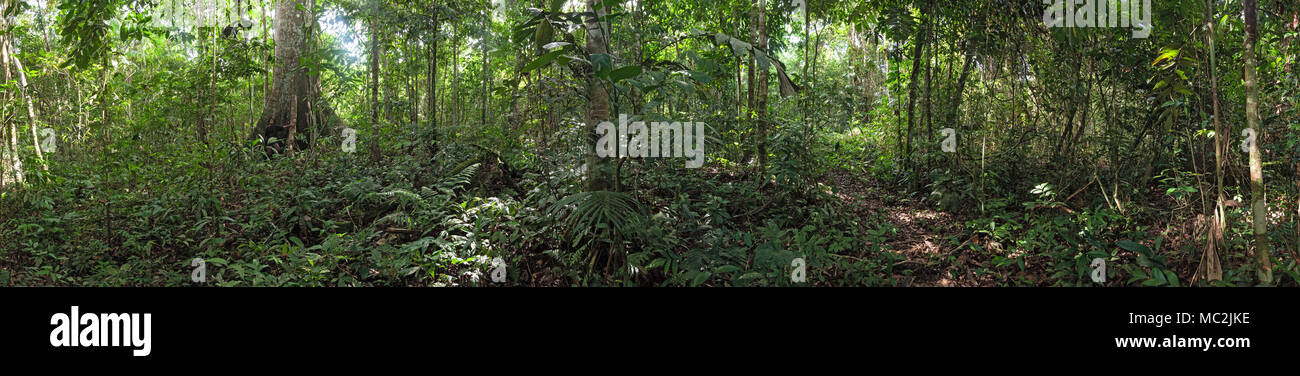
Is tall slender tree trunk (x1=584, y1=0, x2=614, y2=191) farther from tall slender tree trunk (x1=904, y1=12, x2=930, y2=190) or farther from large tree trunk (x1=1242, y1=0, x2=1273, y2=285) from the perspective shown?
tall slender tree trunk (x1=904, y1=12, x2=930, y2=190)

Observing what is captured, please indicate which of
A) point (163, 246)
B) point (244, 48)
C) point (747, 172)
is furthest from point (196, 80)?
point (747, 172)

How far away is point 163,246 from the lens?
4852 mm

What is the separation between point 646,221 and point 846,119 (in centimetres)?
772

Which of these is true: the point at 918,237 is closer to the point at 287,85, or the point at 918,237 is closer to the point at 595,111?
the point at 595,111

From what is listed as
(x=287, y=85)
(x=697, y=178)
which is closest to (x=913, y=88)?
(x=697, y=178)

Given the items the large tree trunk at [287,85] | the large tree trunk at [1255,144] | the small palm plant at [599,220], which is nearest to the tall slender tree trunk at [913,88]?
the large tree trunk at [1255,144]

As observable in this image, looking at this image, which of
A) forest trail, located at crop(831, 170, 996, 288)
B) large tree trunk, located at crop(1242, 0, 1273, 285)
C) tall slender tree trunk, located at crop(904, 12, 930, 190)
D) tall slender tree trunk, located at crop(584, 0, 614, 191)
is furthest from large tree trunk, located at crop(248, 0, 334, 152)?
large tree trunk, located at crop(1242, 0, 1273, 285)

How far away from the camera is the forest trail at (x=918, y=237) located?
439cm

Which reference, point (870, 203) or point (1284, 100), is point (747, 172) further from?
point (1284, 100)

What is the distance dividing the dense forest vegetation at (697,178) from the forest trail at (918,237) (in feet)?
0.11

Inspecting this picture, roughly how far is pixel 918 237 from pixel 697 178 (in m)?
2.05

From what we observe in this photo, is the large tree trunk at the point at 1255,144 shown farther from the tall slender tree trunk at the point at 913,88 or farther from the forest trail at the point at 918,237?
the tall slender tree trunk at the point at 913,88

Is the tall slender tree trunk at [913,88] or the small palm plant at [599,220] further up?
the tall slender tree trunk at [913,88]

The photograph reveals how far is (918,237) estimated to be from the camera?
5.35 m
